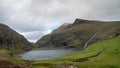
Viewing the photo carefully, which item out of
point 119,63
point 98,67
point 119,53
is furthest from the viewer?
point 119,53

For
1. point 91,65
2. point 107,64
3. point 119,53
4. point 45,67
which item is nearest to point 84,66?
point 91,65

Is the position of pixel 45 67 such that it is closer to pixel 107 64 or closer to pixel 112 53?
pixel 107 64

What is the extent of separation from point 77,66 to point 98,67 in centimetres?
918

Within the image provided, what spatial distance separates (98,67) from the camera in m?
95.2

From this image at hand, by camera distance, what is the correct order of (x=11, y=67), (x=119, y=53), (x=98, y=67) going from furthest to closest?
(x=119, y=53), (x=98, y=67), (x=11, y=67)

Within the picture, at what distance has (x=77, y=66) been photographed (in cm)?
10081

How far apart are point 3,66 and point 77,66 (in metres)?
28.1

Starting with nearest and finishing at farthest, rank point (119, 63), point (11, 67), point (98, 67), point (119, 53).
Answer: point (11, 67)
point (98, 67)
point (119, 63)
point (119, 53)

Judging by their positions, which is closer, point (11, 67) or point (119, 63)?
point (11, 67)

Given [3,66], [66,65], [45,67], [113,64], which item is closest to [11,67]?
[3,66]

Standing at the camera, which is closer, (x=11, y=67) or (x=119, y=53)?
(x=11, y=67)

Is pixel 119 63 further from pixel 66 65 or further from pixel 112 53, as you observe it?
pixel 112 53

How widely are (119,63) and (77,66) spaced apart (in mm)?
16660

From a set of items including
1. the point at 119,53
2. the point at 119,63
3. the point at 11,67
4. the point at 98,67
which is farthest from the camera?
the point at 119,53
